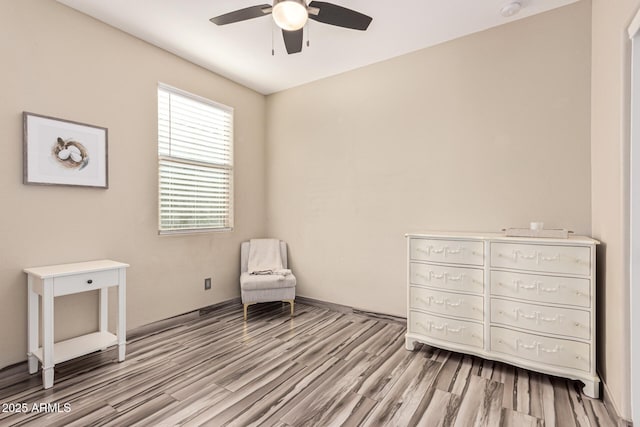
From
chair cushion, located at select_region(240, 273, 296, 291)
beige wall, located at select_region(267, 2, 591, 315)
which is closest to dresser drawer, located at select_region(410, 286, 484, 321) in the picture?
beige wall, located at select_region(267, 2, 591, 315)

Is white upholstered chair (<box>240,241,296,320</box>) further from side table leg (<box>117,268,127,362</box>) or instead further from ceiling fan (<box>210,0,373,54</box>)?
ceiling fan (<box>210,0,373,54</box>)

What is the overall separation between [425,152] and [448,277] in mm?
1276

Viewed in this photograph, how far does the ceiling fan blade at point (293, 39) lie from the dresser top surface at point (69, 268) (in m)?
2.16

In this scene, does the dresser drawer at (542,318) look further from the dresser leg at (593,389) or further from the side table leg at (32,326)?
the side table leg at (32,326)

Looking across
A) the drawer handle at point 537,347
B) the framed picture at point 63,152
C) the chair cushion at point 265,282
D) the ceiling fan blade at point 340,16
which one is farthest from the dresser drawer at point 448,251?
the framed picture at point 63,152

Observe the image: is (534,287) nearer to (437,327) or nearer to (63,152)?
(437,327)

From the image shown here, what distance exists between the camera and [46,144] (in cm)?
239

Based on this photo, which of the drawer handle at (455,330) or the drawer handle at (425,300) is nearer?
the drawer handle at (455,330)

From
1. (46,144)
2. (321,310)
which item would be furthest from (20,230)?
(321,310)

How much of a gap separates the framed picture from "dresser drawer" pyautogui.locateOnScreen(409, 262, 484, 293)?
9.29 feet

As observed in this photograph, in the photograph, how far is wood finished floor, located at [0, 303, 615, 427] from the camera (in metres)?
1.82

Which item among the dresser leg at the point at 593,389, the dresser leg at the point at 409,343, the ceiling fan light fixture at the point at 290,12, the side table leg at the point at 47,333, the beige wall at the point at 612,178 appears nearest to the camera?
the beige wall at the point at 612,178

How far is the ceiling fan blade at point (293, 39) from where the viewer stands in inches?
88.2

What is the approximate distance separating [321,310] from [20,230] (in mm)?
2897
